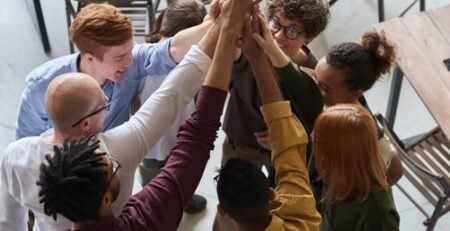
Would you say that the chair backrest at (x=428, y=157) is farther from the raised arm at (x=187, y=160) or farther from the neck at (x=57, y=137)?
the neck at (x=57, y=137)

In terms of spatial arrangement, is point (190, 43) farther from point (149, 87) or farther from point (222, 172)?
point (222, 172)

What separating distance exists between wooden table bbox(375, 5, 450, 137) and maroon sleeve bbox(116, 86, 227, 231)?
4.84 ft

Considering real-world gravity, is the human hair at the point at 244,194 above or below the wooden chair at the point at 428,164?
above

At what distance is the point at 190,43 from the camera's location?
6.48 feet

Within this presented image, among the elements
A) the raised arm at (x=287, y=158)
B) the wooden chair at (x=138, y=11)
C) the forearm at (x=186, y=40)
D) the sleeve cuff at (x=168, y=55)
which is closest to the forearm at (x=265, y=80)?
the raised arm at (x=287, y=158)

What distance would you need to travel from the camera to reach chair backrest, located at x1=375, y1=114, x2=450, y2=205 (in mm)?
2629

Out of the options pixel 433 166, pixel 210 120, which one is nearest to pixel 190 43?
pixel 210 120

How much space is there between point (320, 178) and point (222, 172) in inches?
20.1

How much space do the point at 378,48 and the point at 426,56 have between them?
0.90 metres

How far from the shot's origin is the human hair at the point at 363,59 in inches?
85.0

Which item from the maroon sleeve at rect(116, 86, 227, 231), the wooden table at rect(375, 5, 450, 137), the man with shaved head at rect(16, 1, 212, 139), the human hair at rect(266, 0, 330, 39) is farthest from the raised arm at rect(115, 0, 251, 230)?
the wooden table at rect(375, 5, 450, 137)

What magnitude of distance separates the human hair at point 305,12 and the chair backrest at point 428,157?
0.62 metres

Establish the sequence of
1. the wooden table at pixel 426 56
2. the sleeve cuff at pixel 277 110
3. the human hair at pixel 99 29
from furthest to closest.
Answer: the wooden table at pixel 426 56 → the human hair at pixel 99 29 → the sleeve cuff at pixel 277 110

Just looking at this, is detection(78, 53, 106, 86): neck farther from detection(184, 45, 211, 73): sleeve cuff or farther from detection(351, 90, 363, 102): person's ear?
detection(351, 90, 363, 102): person's ear
